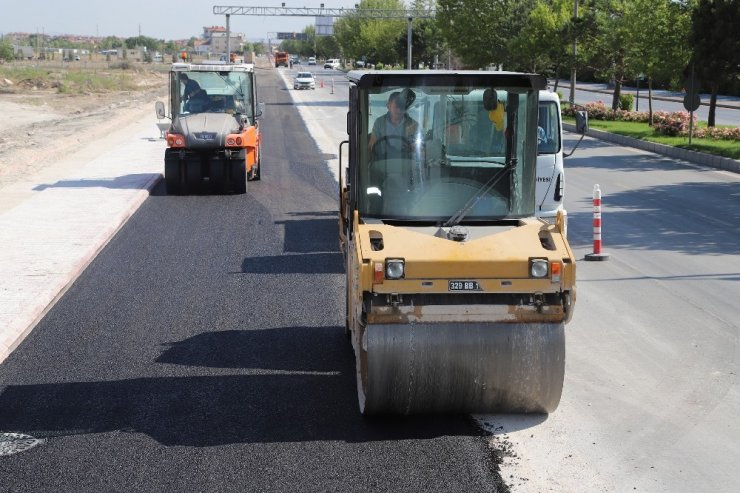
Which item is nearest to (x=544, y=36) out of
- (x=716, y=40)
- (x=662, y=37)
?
(x=662, y=37)

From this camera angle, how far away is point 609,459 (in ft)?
24.6

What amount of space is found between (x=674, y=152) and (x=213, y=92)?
1405 centimetres

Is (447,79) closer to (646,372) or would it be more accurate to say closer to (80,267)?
(646,372)

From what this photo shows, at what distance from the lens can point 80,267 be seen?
14.6 meters

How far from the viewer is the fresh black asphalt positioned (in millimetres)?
7195

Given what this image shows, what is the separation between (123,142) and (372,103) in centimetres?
2929

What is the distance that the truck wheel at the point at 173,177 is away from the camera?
22797mm

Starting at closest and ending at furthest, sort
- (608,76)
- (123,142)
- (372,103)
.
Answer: (372,103) < (123,142) < (608,76)

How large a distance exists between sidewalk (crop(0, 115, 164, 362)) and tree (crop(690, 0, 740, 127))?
A: 16.1m

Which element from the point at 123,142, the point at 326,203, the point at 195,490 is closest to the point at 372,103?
the point at 195,490

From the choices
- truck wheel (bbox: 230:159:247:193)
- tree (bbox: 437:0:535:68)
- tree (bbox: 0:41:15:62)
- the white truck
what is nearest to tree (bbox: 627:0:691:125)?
tree (bbox: 437:0:535:68)

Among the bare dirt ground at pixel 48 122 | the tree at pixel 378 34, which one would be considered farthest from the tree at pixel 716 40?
the tree at pixel 378 34

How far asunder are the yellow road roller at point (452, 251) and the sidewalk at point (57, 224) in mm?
4178

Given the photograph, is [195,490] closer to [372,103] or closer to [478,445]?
[478,445]
